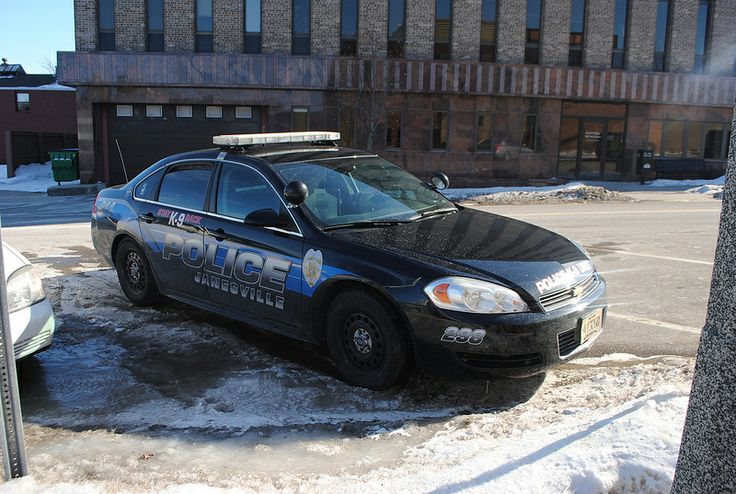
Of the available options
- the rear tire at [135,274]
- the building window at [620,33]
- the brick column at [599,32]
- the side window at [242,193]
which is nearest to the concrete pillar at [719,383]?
the side window at [242,193]

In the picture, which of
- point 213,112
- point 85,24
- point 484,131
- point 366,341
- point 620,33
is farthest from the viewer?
point 620,33

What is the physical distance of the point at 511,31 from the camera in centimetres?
2411

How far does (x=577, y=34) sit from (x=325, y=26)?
9.82 metres

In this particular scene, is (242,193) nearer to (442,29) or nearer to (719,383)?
(719,383)

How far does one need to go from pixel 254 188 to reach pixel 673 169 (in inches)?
966

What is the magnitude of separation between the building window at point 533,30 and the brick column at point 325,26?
287 inches

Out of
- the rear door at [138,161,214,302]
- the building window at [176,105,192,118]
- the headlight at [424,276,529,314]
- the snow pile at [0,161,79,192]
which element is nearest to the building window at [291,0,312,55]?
the building window at [176,105,192,118]

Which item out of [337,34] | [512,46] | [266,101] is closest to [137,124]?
[266,101]

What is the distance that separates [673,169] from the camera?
2561cm

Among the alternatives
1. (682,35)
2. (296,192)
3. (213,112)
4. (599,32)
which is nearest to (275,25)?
(213,112)

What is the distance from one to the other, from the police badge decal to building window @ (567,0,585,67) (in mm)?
23089

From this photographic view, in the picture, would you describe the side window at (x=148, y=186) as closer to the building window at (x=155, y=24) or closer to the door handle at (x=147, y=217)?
the door handle at (x=147, y=217)

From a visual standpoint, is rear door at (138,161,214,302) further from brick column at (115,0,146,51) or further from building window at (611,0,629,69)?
building window at (611,0,629,69)

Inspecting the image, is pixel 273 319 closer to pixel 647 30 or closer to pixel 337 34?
pixel 337 34
